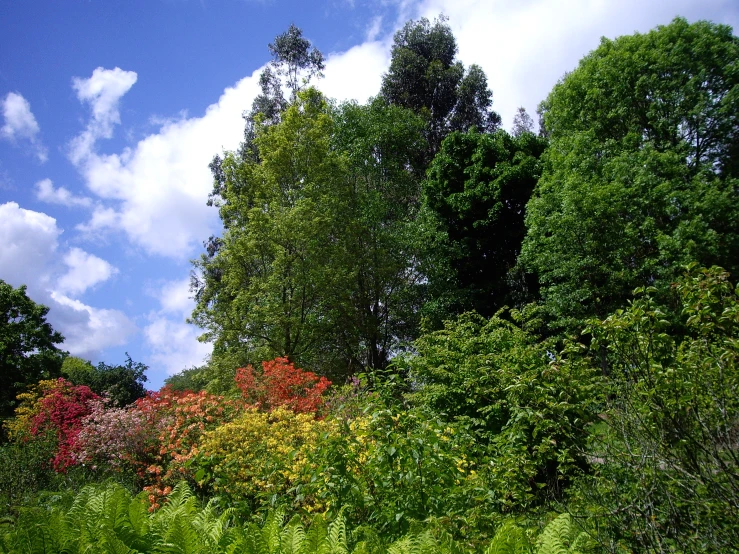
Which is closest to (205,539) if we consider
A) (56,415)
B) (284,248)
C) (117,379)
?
(284,248)

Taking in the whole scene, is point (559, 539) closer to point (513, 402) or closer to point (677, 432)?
point (677, 432)

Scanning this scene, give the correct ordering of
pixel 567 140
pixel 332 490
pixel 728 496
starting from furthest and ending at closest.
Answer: pixel 567 140, pixel 332 490, pixel 728 496

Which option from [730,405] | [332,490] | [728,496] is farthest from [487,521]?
[730,405]

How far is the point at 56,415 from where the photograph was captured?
14.2 meters

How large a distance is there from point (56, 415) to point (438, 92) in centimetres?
1984

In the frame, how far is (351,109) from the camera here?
1995 centimetres

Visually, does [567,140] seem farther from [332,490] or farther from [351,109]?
[332,490]

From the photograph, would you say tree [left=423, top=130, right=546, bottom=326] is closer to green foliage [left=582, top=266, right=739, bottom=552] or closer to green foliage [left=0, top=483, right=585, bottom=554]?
green foliage [left=582, top=266, right=739, bottom=552]

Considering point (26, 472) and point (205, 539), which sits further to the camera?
point (26, 472)

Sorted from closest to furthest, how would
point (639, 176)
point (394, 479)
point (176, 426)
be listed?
1. point (394, 479)
2. point (176, 426)
3. point (639, 176)

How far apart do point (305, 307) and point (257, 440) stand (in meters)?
9.52

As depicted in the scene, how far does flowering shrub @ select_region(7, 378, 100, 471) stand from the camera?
41.5 ft

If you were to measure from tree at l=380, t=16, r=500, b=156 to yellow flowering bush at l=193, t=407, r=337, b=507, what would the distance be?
1835cm

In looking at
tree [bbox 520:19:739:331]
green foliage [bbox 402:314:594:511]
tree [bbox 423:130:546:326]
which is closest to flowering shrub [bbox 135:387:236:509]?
green foliage [bbox 402:314:594:511]
